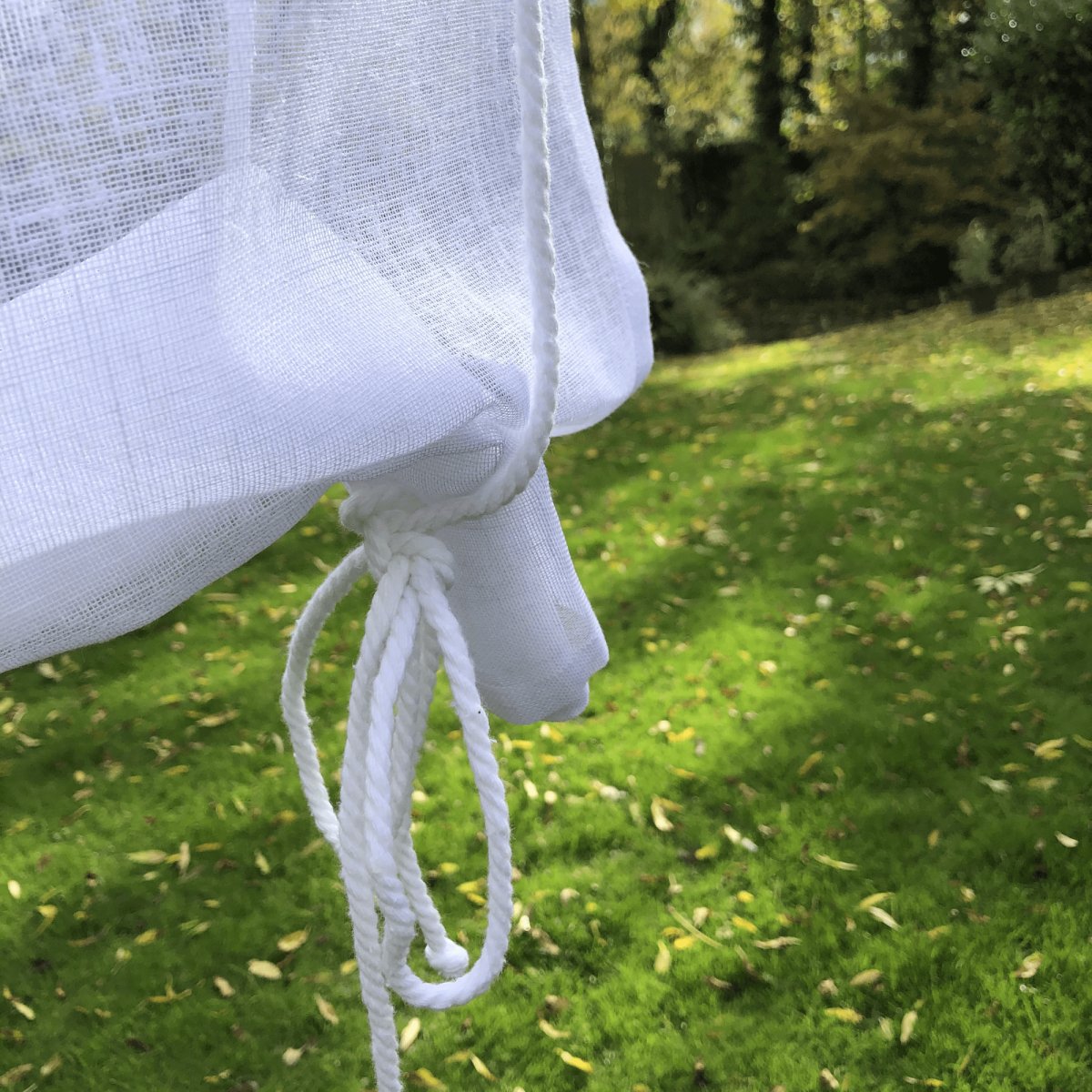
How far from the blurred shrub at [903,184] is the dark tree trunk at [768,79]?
158 cm

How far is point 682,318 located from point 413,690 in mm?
9243

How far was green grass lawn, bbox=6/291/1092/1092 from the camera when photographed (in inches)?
89.0

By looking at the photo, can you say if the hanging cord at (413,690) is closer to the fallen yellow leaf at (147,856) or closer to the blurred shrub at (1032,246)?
the fallen yellow leaf at (147,856)

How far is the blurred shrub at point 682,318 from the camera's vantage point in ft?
31.1

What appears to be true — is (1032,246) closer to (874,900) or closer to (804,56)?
(804,56)

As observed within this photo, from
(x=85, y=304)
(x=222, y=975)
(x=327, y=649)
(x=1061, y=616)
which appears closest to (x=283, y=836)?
(x=222, y=975)

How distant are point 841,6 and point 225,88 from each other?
1640 centimetres

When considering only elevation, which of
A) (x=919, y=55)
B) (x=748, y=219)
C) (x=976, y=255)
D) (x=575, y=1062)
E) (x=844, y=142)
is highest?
(x=919, y=55)

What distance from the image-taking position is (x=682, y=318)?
9727mm

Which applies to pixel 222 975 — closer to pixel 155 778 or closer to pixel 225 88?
pixel 155 778

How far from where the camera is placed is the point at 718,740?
129 inches

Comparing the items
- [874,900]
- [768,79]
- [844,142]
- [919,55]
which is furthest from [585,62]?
[874,900]

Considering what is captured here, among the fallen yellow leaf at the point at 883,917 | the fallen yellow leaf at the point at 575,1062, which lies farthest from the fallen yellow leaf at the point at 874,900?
the fallen yellow leaf at the point at 575,1062

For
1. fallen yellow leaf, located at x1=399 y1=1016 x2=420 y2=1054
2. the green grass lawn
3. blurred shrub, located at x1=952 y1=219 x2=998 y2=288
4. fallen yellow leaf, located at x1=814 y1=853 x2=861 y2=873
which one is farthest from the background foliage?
fallen yellow leaf, located at x1=399 y1=1016 x2=420 y2=1054
